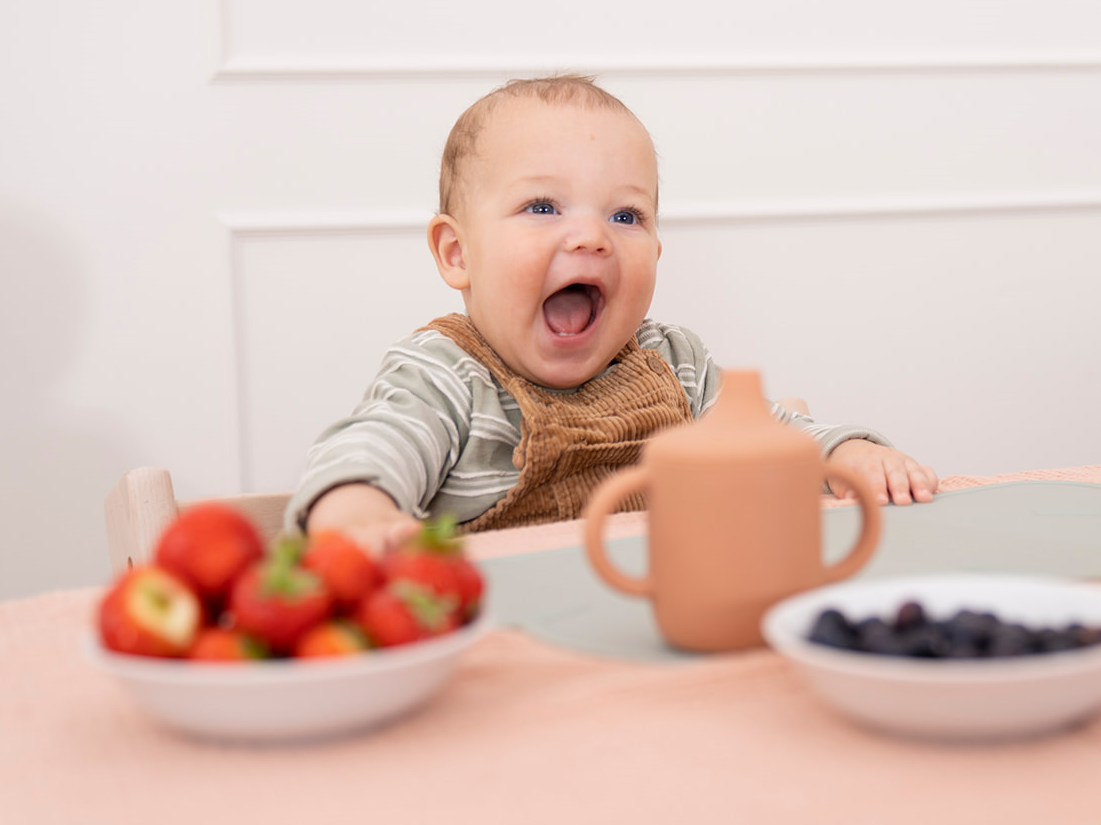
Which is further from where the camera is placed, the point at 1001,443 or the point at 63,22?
the point at 1001,443

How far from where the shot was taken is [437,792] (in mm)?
400

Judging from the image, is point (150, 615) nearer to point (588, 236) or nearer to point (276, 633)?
point (276, 633)

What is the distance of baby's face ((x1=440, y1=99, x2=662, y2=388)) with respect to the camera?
118cm

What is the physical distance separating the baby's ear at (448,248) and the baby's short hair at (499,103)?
0.07 ft

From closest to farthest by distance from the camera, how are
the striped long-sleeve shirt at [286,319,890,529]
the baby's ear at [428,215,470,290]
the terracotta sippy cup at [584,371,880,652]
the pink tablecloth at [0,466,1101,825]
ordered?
1. the pink tablecloth at [0,466,1101,825]
2. the terracotta sippy cup at [584,371,880,652]
3. the striped long-sleeve shirt at [286,319,890,529]
4. the baby's ear at [428,215,470,290]

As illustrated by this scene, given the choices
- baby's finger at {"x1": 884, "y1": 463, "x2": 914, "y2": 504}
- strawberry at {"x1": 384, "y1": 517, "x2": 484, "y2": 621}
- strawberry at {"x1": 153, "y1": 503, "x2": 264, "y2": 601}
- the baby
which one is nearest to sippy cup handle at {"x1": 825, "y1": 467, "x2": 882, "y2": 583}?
strawberry at {"x1": 384, "y1": 517, "x2": 484, "y2": 621}

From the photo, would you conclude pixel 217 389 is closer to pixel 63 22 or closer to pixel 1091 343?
pixel 63 22

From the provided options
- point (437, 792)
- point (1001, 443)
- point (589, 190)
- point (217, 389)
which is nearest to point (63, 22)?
point (217, 389)

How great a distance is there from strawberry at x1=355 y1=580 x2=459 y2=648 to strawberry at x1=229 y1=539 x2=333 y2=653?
20mm

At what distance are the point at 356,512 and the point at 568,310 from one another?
50 cm

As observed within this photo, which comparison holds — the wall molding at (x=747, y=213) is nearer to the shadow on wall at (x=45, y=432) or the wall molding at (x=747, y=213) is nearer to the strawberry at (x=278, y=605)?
the shadow on wall at (x=45, y=432)

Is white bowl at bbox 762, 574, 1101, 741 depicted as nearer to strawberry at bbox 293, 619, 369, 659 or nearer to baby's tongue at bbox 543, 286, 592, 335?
strawberry at bbox 293, 619, 369, 659

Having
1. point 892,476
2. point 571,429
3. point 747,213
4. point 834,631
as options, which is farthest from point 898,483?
point 747,213

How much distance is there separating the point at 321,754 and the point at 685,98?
62.1 inches
